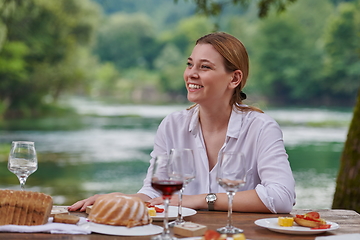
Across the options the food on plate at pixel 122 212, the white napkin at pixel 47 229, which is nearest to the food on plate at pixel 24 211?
the white napkin at pixel 47 229

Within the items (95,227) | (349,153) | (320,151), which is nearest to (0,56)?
(320,151)

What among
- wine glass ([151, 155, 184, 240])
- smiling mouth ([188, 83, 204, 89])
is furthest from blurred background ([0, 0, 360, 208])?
wine glass ([151, 155, 184, 240])

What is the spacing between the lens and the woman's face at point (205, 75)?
2.28m

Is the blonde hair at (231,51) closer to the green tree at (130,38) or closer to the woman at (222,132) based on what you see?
the woman at (222,132)

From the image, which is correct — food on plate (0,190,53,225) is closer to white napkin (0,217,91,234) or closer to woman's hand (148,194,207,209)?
white napkin (0,217,91,234)

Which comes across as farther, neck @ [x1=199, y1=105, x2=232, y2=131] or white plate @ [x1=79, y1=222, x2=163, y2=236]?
neck @ [x1=199, y1=105, x2=232, y2=131]

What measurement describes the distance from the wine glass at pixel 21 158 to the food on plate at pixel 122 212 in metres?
0.36

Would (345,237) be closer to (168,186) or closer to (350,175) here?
(168,186)

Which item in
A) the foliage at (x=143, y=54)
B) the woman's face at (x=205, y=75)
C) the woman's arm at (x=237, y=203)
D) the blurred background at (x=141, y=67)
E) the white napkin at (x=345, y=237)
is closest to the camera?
the white napkin at (x=345, y=237)

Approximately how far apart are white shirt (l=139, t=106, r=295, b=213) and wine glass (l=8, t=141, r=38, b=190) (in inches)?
21.8

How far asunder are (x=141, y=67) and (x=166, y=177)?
23.8 metres

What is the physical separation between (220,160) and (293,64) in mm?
25840

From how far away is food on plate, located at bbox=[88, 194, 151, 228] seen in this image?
157 centimetres

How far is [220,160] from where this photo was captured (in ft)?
4.96
